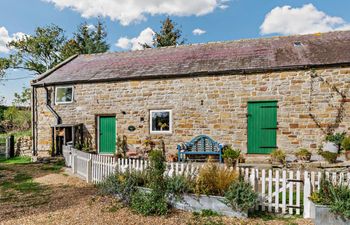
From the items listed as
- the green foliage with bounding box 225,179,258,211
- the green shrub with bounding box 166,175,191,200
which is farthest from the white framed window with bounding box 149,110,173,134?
the green foliage with bounding box 225,179,258,211

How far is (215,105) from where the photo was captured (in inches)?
442

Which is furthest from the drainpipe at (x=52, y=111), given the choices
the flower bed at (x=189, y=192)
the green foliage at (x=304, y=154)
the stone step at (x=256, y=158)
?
the green foliage at (x=304, y=154)

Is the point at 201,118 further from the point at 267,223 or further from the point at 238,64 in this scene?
the point at 267,223

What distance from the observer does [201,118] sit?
11.4 metres

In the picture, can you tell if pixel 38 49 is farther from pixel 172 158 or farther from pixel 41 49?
pixel 172 158

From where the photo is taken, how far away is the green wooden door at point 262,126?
10.5 m

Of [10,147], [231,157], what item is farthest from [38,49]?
[231,157]

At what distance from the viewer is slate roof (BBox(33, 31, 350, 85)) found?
1068 cm

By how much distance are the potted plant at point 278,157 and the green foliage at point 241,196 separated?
4.76 m

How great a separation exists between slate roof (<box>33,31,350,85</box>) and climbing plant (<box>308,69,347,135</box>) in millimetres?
584

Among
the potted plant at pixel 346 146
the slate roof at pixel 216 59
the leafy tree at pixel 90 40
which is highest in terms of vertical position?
the leafy tree at pixel 90 40

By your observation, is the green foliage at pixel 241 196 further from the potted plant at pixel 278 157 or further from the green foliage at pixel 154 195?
the potted plant at pixel 278 157

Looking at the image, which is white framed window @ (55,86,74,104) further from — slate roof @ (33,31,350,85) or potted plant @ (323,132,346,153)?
potted plant @ (323,132,346,153)

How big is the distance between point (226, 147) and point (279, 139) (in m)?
2.28
